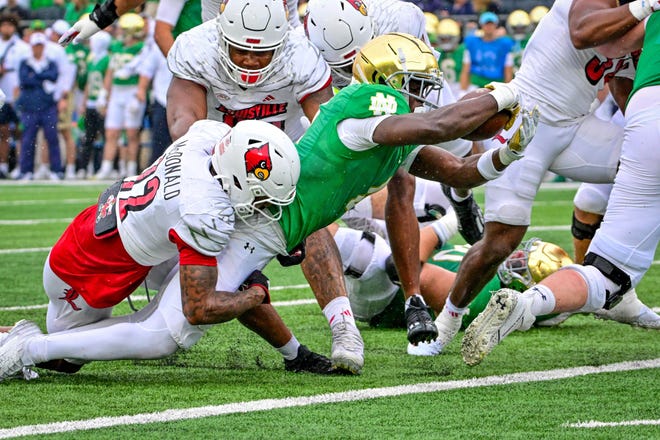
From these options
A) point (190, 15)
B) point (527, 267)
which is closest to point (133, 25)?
point (190, 15)

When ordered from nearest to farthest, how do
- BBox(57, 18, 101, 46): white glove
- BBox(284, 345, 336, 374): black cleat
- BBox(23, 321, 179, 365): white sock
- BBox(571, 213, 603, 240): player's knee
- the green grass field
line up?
the green grass field, BBox(23, 321, 179, 365): white sock, BBox(284, 345, 336, 374): black cleat, BBox(57, 18, 101, 46): white glove, BBox(571, 213, 603, 240): player's knee

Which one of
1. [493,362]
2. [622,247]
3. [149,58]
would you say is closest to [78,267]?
[493,362]

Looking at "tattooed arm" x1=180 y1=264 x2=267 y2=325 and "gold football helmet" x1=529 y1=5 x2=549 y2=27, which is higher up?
"tattooed arm" x1=180 y1=264 x2=267 y2=325

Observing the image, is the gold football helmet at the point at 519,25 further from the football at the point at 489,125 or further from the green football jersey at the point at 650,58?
the football at the point at 489,125

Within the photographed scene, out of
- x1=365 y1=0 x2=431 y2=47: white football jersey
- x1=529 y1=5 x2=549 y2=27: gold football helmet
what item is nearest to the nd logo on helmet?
x1=365 y1=0 x2=431 y2=47: white football jersey

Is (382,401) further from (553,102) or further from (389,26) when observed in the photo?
(389,26)

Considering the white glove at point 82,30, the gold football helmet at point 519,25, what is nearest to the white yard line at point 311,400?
the white glove at point 82,30

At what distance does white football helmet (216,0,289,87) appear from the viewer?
465 centimetres

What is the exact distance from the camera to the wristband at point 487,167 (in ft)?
14.3

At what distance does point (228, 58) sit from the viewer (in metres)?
4.79

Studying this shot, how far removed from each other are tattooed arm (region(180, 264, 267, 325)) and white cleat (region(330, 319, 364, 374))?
48cm

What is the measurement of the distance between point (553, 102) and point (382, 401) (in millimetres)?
1587

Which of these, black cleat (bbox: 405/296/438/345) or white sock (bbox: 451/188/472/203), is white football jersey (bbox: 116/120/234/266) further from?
white sock (bbox: 451/188/472/203)

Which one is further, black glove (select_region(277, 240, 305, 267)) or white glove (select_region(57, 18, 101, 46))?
white glove (select_region(57, 18, 101, 46))
